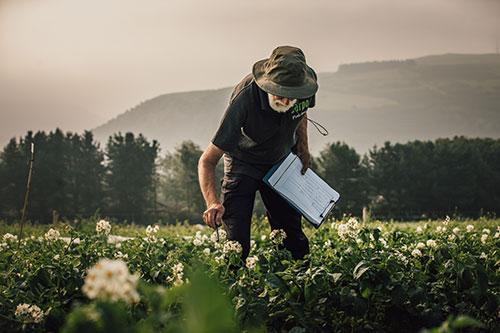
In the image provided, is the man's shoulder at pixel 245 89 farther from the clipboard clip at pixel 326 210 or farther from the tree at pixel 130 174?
the tree at pixel 130 174

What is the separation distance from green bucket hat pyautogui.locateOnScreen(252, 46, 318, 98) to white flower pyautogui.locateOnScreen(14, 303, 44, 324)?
1.91 m

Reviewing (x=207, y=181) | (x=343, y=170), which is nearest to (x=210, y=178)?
(x=207, y=181)

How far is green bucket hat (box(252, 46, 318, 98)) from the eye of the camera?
436 cm

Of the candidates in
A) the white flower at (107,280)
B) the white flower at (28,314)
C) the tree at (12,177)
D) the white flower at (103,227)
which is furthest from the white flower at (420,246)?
the tree at (12,177)

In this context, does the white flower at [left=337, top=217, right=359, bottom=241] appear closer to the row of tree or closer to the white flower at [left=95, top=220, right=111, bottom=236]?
the white flower at [left=95, top=220, right=111, bottom=236]

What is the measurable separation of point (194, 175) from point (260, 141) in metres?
59.9

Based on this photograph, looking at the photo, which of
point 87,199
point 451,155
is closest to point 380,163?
point 451,155

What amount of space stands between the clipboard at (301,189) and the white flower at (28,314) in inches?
75.0

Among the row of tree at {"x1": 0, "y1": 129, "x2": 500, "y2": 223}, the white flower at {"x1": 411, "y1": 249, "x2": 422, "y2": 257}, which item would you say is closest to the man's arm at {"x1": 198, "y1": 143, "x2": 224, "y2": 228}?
the white flower at {"x1": 411, "y1": 249, "x2": 422, "y2": 257}

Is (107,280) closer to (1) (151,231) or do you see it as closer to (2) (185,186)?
(1) (151,231)

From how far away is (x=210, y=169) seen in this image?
15.1 ft

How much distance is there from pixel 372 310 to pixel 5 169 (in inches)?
2177

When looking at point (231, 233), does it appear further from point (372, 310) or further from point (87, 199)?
point (87, 199)

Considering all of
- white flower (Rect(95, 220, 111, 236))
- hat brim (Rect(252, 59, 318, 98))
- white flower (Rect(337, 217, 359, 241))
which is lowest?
white flower (Rect(337, 217, 359, 241))
